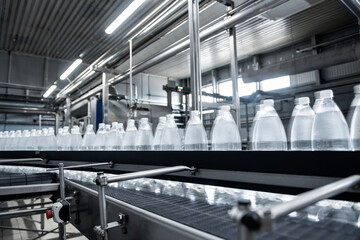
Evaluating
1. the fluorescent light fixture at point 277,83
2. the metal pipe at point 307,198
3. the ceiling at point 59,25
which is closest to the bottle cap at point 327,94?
the metal pipe at point 307,198

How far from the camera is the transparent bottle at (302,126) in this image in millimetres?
606

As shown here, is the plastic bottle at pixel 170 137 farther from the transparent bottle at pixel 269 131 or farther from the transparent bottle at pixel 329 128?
the transparent bottle at pixel 329 128

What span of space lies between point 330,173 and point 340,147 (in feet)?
0.39

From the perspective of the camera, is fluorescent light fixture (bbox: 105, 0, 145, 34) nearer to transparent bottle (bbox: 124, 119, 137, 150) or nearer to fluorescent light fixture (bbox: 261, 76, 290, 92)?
transparent bottle (bbox: 124, 119, 137, 150)

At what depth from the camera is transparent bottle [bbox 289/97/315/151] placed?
0.61 m

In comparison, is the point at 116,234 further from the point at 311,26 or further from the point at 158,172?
the point at 311,26

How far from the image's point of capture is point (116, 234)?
2.13 ft

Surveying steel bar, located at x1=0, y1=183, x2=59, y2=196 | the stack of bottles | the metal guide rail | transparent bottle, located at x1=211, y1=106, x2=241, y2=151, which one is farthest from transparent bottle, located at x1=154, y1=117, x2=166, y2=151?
steel bar, located at x1=0, y1=183, x2=59, y2=196

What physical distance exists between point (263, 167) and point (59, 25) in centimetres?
502

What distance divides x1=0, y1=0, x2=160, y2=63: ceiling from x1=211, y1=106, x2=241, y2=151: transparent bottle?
9.19ft

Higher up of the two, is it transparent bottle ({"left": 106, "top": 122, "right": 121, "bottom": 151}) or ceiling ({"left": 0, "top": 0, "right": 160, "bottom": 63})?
ceiling ({"left": 0, "top": 0, "right": 160, "bottom": 63})

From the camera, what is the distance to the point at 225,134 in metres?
0.77

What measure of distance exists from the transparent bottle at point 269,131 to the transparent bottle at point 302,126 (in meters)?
0.03

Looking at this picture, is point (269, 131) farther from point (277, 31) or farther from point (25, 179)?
point (277, 31)
